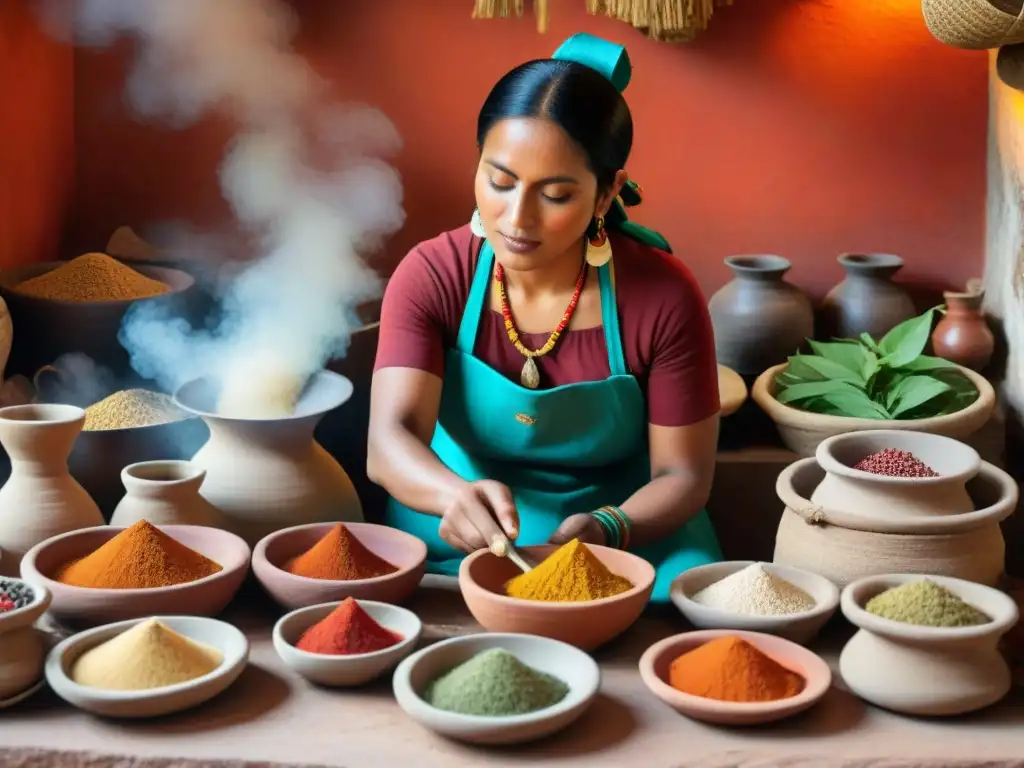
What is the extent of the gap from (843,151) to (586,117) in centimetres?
192

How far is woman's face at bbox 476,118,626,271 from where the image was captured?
226cm

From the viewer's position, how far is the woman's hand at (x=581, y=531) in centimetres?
219

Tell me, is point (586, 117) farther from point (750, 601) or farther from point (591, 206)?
point (750, 601)

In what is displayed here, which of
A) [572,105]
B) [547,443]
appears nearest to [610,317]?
[547,443]

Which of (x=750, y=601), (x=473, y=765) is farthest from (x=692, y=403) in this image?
(x=473, y=765)

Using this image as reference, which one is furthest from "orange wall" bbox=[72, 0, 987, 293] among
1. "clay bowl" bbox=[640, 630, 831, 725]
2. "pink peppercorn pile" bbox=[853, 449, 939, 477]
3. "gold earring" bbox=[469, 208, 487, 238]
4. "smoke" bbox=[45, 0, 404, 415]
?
"clay bowl" bbox=[640, 630, 831, 725]

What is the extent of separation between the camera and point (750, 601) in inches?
79.4

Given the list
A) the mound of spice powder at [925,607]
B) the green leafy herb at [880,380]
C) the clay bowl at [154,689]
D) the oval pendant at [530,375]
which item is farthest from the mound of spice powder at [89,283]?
the mound of spice powder at [925,607]

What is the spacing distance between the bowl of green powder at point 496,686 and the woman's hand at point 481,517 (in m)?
0.27

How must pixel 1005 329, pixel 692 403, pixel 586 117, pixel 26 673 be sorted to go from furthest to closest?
pixel 1005 329
pixel 692 403
pixel 586 117
pixel 26 673

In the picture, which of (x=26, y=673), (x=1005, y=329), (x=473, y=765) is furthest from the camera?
(x=1005, y=329)

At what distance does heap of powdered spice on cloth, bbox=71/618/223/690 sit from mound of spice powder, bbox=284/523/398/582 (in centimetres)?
29

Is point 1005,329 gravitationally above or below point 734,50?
below

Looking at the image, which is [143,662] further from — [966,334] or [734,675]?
[966,334]
